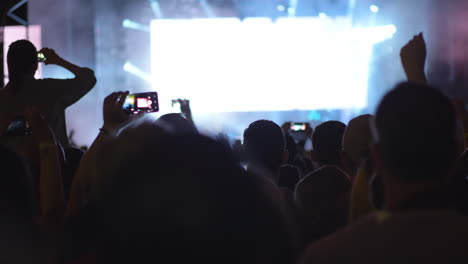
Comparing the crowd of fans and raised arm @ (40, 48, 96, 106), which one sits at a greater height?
raised arm @ (40, 48, 96, 106)

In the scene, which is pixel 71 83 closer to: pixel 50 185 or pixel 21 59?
pixel 21 59

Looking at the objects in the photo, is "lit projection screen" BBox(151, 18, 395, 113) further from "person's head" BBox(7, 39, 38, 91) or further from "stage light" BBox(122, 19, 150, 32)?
"person's head" BBox(7, 39, 38, 91)

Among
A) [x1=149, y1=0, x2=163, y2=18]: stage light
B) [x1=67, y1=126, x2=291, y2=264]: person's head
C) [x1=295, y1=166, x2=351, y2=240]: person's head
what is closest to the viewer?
[x1=67, y1=126, x2=291, y2=264]: person's head

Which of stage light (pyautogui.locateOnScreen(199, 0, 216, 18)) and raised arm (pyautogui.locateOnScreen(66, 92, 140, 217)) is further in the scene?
stage light (pyautogui.locateOnScreen(199, 0, 216, 18))

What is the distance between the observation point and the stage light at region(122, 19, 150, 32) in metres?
12.1

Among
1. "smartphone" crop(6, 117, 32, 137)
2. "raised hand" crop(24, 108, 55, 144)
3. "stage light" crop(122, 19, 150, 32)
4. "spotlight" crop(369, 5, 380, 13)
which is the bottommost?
"smartphone" crop(6, 117, 32, 137)

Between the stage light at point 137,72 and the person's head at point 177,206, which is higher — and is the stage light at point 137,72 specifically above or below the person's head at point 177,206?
above

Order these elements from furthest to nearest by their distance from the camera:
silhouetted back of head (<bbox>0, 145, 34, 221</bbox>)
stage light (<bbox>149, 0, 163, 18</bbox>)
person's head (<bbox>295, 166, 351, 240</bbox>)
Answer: stage light (<bbox>149, 0, 163, 18</bbox>) → person's head (<bbox>295, 166, 351, 240</bbox>) → silhouetted back of head (<bbox>0, 145, 34, 221</bbox>)

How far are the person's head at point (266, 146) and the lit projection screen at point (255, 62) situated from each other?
821 cm

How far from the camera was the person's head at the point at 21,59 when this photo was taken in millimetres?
2578

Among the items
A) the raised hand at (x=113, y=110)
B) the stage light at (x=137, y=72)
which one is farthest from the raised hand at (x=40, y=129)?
the stage light at (x=137, y=72)

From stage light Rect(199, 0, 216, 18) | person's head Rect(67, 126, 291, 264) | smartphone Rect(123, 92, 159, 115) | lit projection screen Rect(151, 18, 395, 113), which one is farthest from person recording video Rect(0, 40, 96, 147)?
stage light Rect(199, 0, 216, 18)

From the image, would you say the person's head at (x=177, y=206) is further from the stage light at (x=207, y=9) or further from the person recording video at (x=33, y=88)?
the stage light at (x=207, y=9)

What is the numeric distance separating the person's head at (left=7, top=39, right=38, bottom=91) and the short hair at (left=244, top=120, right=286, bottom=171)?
3.25ft
